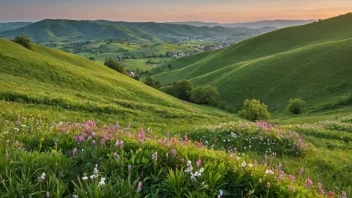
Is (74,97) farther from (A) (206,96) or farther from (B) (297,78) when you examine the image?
(B) (297,78)

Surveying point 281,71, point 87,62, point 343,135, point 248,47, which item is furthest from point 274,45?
point 343,135

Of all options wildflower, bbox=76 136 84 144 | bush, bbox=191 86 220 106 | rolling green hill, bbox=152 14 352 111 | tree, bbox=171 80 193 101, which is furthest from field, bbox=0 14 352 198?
tree, bbox=171 80 193 101

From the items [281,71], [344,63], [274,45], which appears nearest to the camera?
[344,63]

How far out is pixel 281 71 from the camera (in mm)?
90812

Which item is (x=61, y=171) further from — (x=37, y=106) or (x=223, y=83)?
(x=223, y=83)

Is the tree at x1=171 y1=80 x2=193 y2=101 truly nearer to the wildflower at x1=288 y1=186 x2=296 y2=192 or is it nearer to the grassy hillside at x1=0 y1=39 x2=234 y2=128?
the grassy hillside at x1=0 y1=39 x2=234 y2=128

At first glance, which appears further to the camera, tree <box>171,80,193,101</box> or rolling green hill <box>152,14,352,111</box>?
tree <box>171,80,193,101</box>

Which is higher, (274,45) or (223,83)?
(274,45)

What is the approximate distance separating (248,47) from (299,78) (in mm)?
78362

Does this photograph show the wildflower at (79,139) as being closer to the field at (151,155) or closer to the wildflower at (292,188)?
the field at (151,155)

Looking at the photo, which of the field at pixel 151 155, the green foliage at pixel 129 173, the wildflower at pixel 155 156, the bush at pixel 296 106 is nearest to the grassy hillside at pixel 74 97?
the field at pixel 151 155

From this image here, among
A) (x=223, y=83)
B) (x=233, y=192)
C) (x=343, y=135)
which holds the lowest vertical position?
(x=223, y=83)

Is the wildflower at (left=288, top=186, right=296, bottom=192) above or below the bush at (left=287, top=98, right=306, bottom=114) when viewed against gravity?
above

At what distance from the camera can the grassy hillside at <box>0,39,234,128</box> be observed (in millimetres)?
19969
